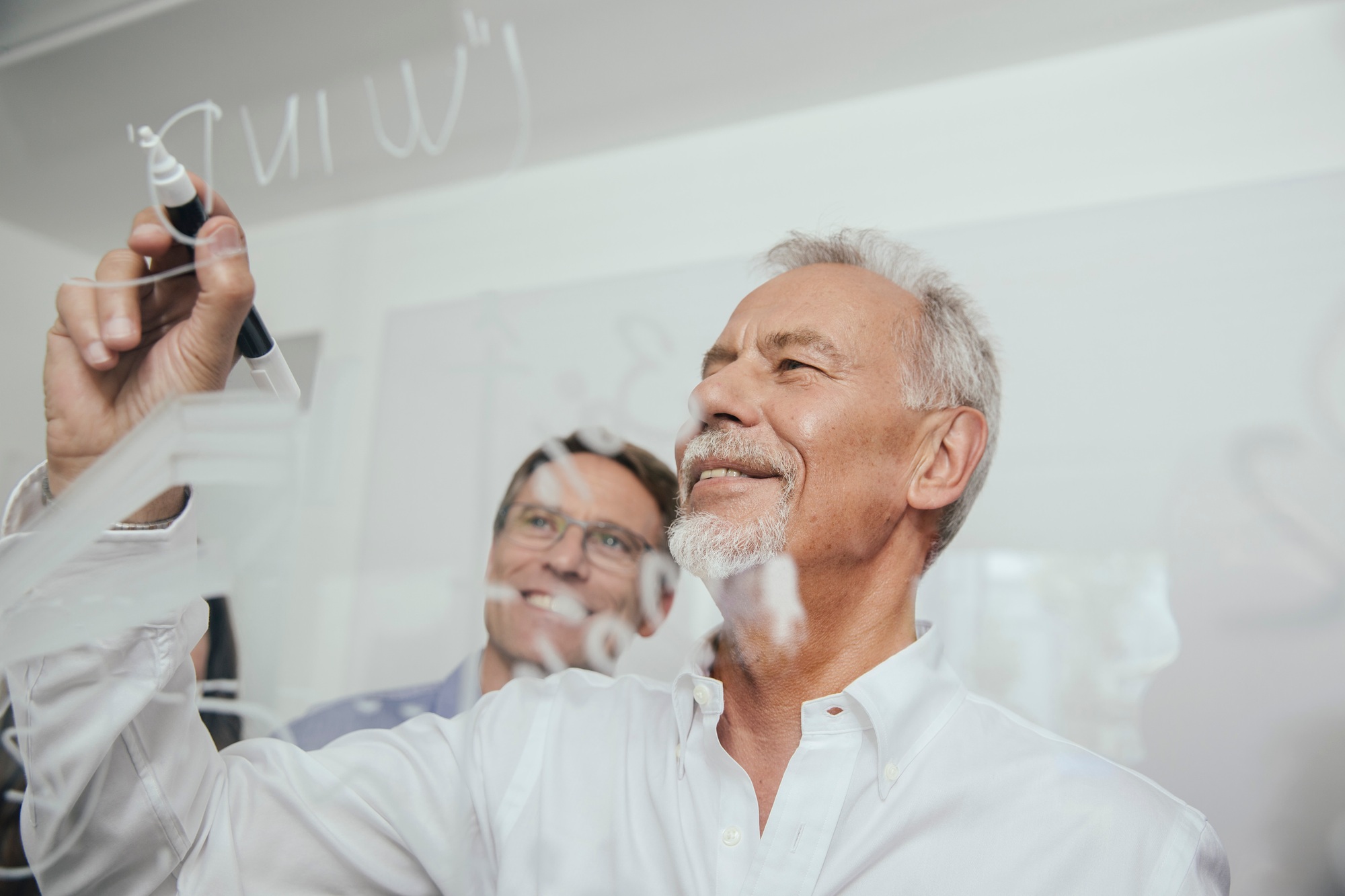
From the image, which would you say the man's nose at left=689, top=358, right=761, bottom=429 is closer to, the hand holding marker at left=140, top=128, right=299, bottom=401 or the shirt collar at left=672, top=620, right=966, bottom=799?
the shirt collar at left=672, top=620, right=966, bottom=799

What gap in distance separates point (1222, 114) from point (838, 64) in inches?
14.1

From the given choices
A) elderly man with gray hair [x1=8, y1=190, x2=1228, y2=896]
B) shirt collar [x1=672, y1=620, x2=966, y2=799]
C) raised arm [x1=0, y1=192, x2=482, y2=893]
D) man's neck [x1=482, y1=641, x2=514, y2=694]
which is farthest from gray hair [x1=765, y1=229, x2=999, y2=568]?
raised arm [x1=0, y1=192, x2=482, y2=893]

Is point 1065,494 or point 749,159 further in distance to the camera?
point 749,159

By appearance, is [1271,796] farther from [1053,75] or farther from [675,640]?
[1053,75]

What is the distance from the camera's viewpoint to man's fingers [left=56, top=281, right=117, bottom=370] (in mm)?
484

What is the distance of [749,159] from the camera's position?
84 cm

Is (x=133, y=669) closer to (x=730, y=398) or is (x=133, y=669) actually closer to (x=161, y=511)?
(x=161, y=511)

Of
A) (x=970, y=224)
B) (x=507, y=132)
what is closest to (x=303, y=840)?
(x=507, y=132)

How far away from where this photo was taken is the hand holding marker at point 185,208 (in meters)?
0.49

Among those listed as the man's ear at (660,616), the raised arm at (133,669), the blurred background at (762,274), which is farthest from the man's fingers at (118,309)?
the man's ear at (660,616)

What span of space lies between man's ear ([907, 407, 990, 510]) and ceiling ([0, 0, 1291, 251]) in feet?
1.13

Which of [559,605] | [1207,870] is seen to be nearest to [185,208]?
[559,605]

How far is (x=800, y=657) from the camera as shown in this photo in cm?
68

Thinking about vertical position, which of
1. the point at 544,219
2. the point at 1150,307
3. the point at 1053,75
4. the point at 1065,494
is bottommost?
the point at 1065,494
